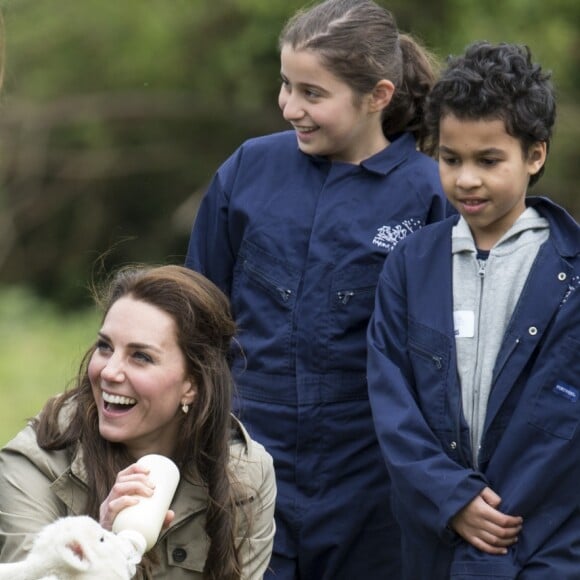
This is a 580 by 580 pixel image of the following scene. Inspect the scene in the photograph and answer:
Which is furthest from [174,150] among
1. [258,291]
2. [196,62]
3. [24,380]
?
[258,291]

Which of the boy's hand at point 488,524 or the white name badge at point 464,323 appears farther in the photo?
the white name badge at point 464,323

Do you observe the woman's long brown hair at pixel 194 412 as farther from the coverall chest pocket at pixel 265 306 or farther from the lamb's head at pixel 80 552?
the lamb's head at pixel 80 552

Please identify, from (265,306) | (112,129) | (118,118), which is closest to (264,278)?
(265,306)

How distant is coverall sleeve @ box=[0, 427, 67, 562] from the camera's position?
3654mm

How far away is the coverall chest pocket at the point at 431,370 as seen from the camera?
13.1 feet

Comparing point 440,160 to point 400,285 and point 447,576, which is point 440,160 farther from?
point 447,576

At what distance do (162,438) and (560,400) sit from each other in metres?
1.01

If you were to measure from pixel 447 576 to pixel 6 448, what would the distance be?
1.16 metres

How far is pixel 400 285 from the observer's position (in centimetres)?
416

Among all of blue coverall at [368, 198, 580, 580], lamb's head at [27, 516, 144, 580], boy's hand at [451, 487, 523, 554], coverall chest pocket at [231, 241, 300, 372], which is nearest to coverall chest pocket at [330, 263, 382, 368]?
coverall chest pocket at [231, 241, 300, 372]

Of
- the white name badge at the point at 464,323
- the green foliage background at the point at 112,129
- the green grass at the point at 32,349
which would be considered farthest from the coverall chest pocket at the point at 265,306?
the green foliage background at the point at 112,129

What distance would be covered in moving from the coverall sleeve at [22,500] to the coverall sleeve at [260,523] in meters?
0.50

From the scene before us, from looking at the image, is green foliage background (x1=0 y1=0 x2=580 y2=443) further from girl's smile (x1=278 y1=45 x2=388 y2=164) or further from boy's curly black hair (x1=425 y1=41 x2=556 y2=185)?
boy's curly black hair (x1=425 y1=41 x2=556 y2=185)

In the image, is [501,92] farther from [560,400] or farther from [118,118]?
[118,118]
